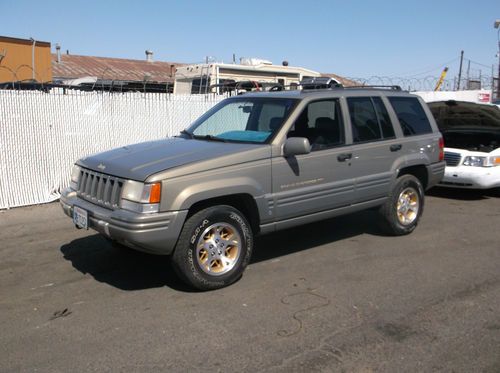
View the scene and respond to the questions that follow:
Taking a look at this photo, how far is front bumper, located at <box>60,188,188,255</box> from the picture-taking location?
4.27m

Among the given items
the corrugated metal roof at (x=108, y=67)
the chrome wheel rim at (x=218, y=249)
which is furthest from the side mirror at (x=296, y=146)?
the corrugated metal roof at (x=108, y=67)

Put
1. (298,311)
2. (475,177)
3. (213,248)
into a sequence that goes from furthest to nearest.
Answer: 1. (475,177)
2. (213,248)
3. (298,311)

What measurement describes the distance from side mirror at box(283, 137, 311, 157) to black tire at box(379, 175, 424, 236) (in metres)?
1.84

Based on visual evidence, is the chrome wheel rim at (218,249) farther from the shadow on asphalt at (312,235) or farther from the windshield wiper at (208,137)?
the windshield wiper at (208,137)

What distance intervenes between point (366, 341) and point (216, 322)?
1166 millimetres

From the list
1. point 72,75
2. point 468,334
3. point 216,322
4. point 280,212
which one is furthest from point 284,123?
point 72,75

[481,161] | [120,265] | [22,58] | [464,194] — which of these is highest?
[22,58]

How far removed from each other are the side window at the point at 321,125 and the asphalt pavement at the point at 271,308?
1.30 metres

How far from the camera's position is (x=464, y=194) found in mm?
9734

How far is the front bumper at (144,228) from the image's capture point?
427cm

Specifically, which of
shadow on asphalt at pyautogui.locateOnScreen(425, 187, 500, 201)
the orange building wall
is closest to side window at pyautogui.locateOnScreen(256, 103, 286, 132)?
shadow on asphalt at pyautogui.locateOnScreen(425, 187, 500, 201)

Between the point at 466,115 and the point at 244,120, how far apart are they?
6.56m

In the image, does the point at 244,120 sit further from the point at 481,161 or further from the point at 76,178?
the point at 481,161

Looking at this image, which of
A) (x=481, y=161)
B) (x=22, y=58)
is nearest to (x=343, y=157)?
(x=481, y=161)
